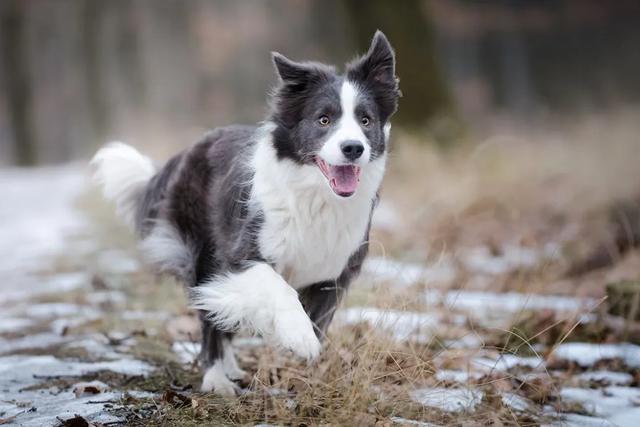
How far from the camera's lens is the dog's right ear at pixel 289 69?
157 inches

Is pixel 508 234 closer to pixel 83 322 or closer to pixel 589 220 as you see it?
pixel 589 220

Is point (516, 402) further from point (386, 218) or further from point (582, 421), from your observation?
point (386, 218)

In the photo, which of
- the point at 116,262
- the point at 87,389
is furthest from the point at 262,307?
the point at 116,262

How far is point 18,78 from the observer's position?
22.1 metres

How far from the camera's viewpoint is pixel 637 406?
4.07 m

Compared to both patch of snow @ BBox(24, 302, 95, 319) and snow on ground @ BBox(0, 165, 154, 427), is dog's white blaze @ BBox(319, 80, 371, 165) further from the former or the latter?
patch of snow @ BBox(24, 302, 95, 319)

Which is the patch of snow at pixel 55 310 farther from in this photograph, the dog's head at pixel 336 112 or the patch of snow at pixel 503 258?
the patch of snow at pixel 503 258

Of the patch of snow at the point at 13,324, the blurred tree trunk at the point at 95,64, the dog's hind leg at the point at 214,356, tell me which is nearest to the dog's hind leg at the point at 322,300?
the dog's hind leg at the point at 214,356

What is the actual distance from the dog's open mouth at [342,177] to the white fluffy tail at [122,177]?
5.45 feet

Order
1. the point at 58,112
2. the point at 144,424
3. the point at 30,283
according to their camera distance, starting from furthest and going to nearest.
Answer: the point at 58,112
the point at 30,283
the point at 144,424

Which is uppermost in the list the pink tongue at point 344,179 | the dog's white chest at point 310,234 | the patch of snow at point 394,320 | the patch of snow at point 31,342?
the pink tongue at point 344,179

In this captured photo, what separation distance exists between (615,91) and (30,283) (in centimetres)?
961

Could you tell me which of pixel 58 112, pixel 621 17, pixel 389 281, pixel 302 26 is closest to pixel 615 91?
A: pixel 389 281

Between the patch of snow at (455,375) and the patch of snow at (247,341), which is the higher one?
the patch of snow at (455,375)
